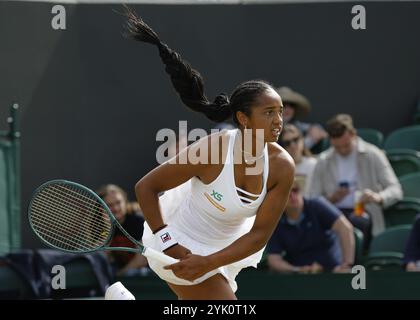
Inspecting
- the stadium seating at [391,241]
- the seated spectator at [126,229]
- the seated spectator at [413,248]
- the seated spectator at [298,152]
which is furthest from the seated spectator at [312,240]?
the seated spectator at [126,229]

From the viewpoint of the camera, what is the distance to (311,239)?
734 centimetres

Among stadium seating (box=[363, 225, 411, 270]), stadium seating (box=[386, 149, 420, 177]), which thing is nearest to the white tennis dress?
stadium seating (box=[363, 225, 411, 270])

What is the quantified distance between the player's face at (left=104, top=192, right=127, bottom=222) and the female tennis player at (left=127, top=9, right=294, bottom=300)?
230 centimetres

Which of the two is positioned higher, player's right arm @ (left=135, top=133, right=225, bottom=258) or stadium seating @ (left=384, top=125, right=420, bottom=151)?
player's right arm @ (left=135, top=133, right=225, bottom=258)

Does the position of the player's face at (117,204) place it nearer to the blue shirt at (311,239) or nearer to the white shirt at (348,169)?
the blue shirt at (311,239)

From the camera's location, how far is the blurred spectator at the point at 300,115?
847 cm

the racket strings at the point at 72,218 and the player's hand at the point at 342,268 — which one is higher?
the racket strings at the point at 72,218


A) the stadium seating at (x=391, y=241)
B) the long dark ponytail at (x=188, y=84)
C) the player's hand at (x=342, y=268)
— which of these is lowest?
the player's hand at (x=342, y=268)

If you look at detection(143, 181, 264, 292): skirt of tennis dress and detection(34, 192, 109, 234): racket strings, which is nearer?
detection(143, 181, 264, 292): skirt of tennis dress

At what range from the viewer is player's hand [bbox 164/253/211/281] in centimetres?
504

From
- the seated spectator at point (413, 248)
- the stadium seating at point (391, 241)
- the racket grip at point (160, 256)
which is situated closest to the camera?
Answer: the racket grip at point (160, 256)

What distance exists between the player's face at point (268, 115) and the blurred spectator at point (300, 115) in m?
3.37

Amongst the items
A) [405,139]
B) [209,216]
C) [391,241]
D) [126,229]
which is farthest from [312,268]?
[209,216]

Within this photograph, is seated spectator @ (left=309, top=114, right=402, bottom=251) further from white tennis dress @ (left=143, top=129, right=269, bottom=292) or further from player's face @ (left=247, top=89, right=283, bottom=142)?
player's face @ (left=247, top=89, right=283, bottom=142)
